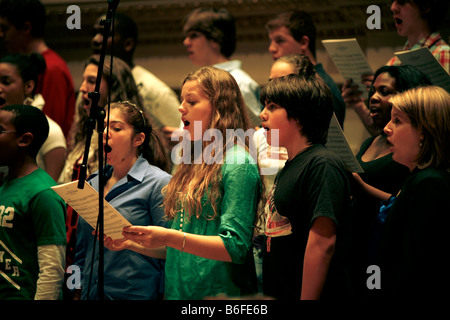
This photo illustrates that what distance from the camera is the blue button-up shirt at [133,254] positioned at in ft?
7.75

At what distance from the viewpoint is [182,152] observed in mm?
2416

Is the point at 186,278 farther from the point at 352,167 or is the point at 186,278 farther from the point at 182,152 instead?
the point at 352,167

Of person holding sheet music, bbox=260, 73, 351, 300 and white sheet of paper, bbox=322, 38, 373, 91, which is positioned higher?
white sheet of paper, bbox=322, 38, 373, 91

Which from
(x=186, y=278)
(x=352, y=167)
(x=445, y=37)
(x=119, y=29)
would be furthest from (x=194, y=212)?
(x=119, y=29)

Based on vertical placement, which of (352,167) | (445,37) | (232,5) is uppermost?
(232,5)

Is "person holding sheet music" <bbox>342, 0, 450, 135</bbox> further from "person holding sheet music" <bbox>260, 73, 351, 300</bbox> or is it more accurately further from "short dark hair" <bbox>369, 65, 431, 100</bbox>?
"person holding sheet music" <bbox>260, 73, 351, 300</bbox>

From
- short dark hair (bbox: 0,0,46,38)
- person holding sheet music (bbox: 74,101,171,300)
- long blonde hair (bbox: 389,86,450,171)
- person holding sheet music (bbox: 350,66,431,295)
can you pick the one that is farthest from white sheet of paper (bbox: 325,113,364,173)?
short dark hair (bbox: 0,0,46,38)

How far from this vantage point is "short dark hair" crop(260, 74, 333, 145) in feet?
6.89

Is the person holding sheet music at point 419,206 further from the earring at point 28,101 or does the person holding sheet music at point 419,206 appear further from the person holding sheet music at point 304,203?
the earring at point 28,101

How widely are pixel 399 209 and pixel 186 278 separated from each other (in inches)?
29.7

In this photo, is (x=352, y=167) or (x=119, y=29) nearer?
(x=352, y=167)

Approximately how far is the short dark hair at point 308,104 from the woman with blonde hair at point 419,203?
0.24 meters

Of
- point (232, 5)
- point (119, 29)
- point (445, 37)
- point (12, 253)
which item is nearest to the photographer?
point (12, 253)

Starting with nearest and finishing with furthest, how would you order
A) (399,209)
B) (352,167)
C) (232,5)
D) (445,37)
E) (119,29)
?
1. (399,209)
2. (352,167)
3. (445,37)
4. (119,29)
5. (232,5)
